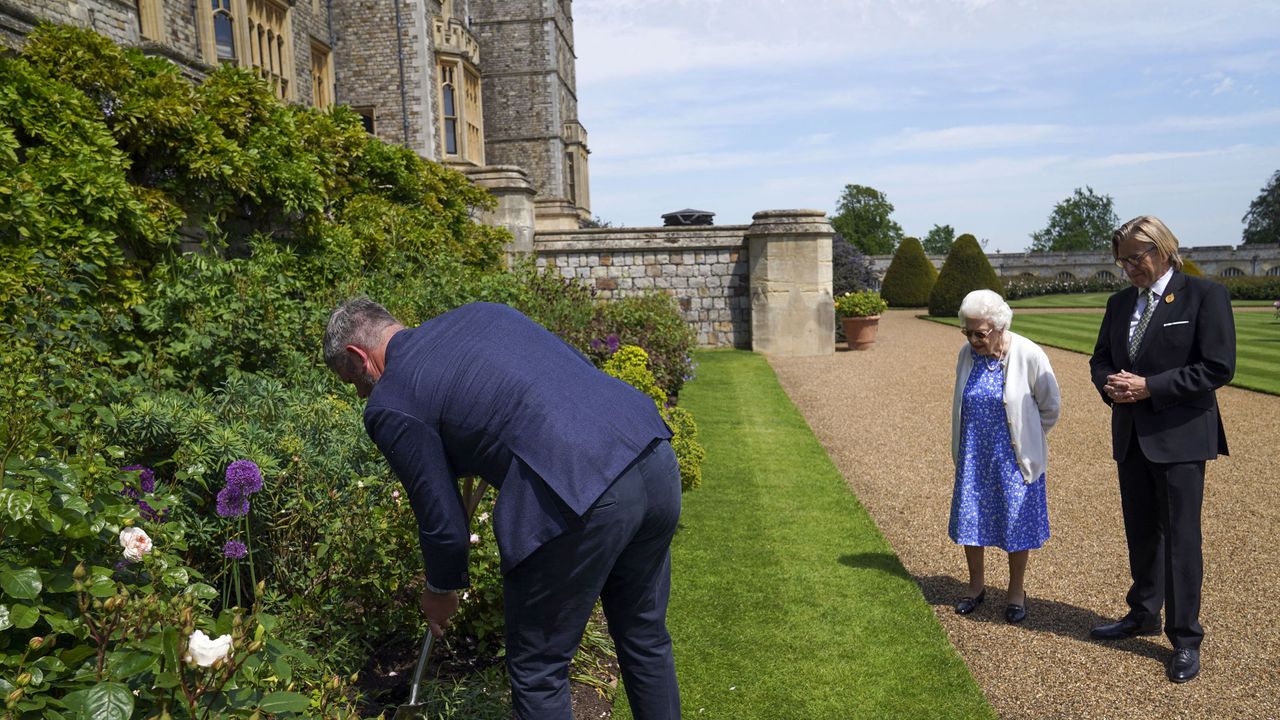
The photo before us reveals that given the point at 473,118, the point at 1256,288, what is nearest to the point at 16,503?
the point at 473,118

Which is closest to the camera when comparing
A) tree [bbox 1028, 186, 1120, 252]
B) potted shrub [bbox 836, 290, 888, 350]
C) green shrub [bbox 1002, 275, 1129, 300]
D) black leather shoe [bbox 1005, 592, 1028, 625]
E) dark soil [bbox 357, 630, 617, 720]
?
dark soil [bbox 357, 630, 617, 720]

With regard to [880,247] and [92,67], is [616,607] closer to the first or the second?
[92,67]

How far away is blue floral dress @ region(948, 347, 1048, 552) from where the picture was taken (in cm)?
439

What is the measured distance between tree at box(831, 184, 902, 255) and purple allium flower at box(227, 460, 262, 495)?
6009 cm

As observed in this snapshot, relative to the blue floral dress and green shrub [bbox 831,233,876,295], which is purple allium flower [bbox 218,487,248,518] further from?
green shrub [bbox 831,233,876,295]

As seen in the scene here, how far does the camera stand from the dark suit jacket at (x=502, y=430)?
7.59ft

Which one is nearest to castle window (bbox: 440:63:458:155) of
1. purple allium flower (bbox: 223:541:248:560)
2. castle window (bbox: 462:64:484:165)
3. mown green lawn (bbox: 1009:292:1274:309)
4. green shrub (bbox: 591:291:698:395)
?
castle window (bbox: 462:64:484:165)

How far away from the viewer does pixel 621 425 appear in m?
2.40

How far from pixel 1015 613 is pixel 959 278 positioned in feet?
74.7

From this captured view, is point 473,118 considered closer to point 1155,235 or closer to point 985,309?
point 985,309

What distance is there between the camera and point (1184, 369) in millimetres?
3820

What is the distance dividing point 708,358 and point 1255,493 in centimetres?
917

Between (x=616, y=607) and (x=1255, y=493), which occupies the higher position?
(x=616, y=607)

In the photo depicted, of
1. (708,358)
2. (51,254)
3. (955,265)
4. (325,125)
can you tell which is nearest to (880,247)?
(955,265)
